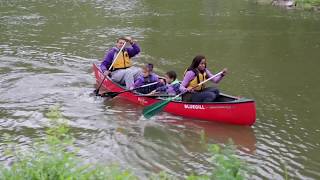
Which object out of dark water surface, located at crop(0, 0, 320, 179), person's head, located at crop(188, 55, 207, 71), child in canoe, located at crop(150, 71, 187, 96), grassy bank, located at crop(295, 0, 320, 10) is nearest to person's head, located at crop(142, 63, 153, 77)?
child in canoe, located at crop(150, 71, 187, 96)

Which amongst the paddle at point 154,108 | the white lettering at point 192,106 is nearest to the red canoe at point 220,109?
the white lettering at point 192,106

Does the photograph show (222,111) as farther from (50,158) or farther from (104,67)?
(50,158)

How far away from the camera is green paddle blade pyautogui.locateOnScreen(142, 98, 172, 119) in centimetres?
1189

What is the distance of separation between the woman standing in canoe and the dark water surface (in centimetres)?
63

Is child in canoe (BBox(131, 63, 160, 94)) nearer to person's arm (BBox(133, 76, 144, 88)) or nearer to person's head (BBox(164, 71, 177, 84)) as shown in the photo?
person's arm (BBox(133, 76, 144, 88))

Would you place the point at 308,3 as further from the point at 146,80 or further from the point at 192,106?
the point at 192,106

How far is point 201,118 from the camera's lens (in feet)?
39.0

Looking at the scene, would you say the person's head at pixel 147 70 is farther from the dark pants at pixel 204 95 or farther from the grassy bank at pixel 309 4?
the grassy bank at pixel 309 4

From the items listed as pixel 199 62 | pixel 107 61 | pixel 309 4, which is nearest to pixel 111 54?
pixel 107 61

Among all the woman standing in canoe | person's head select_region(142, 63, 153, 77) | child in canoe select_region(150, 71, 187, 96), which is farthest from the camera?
person's head select_region(142, 63, 153, 77)

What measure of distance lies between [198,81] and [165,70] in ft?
16.4

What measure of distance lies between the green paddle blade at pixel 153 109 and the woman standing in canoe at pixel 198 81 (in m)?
0.60

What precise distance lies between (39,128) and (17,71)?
5.62 metres

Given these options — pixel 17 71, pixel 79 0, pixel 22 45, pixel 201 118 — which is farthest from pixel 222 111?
pixel 79 0
